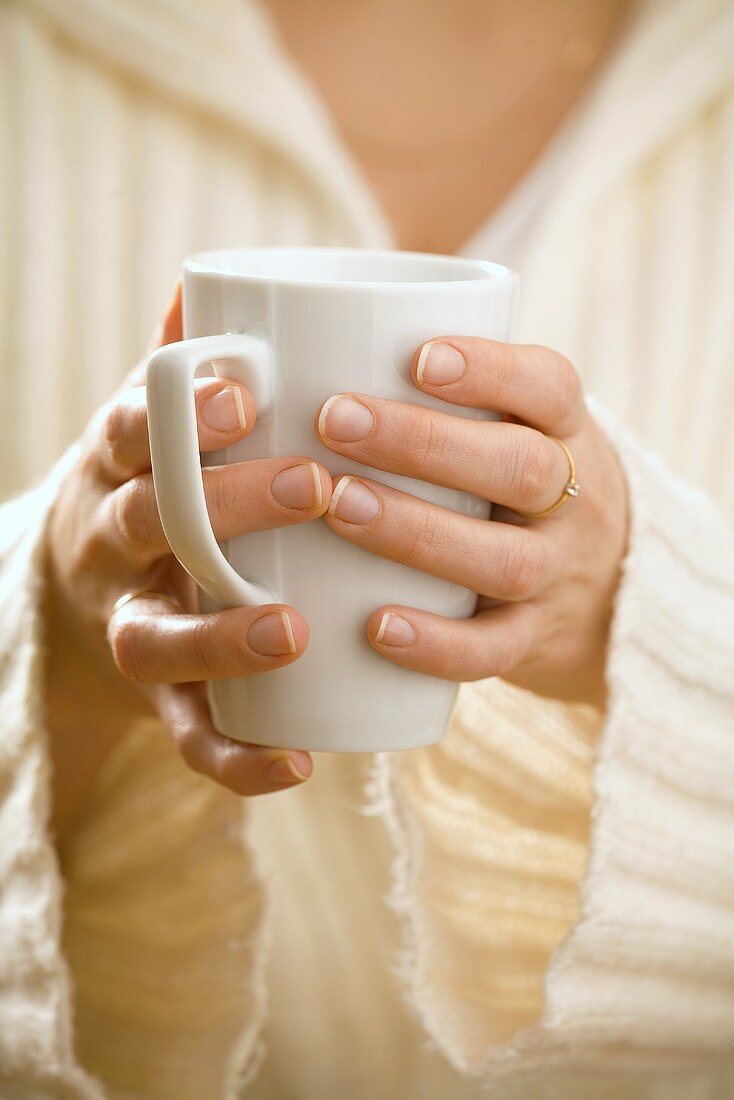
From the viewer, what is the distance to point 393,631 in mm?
409

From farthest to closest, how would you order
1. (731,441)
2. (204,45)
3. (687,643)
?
1. (731,441)
2. (204,45)
3. (687,643)

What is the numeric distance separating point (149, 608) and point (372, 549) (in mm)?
144

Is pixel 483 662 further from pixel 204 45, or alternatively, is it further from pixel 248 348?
pixel 204 45

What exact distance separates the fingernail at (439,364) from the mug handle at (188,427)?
6 centimetres

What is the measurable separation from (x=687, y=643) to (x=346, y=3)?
72 cm

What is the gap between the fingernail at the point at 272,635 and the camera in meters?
0.40

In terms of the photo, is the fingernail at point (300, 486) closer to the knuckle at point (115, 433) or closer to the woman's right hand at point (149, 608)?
the woman's right hand at point (149, 608)

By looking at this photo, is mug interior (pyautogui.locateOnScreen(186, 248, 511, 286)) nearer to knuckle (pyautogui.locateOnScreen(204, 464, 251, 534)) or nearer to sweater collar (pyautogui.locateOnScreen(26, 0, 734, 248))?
knuckle (pyautogui.locateOnScreen(204, 464, 251, 534))

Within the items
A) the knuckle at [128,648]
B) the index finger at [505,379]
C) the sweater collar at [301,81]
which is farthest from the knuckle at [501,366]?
the sweater collar at [301,81]

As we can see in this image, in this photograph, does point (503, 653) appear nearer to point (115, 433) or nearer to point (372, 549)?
point (372, 549)

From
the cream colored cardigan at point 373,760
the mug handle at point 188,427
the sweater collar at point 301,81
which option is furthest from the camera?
the sweater collar at point 301,81

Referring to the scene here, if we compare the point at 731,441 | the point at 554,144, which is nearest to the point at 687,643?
the point at 731,441

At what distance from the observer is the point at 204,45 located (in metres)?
0.90

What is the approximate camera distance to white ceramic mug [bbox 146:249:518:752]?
1.22ft
